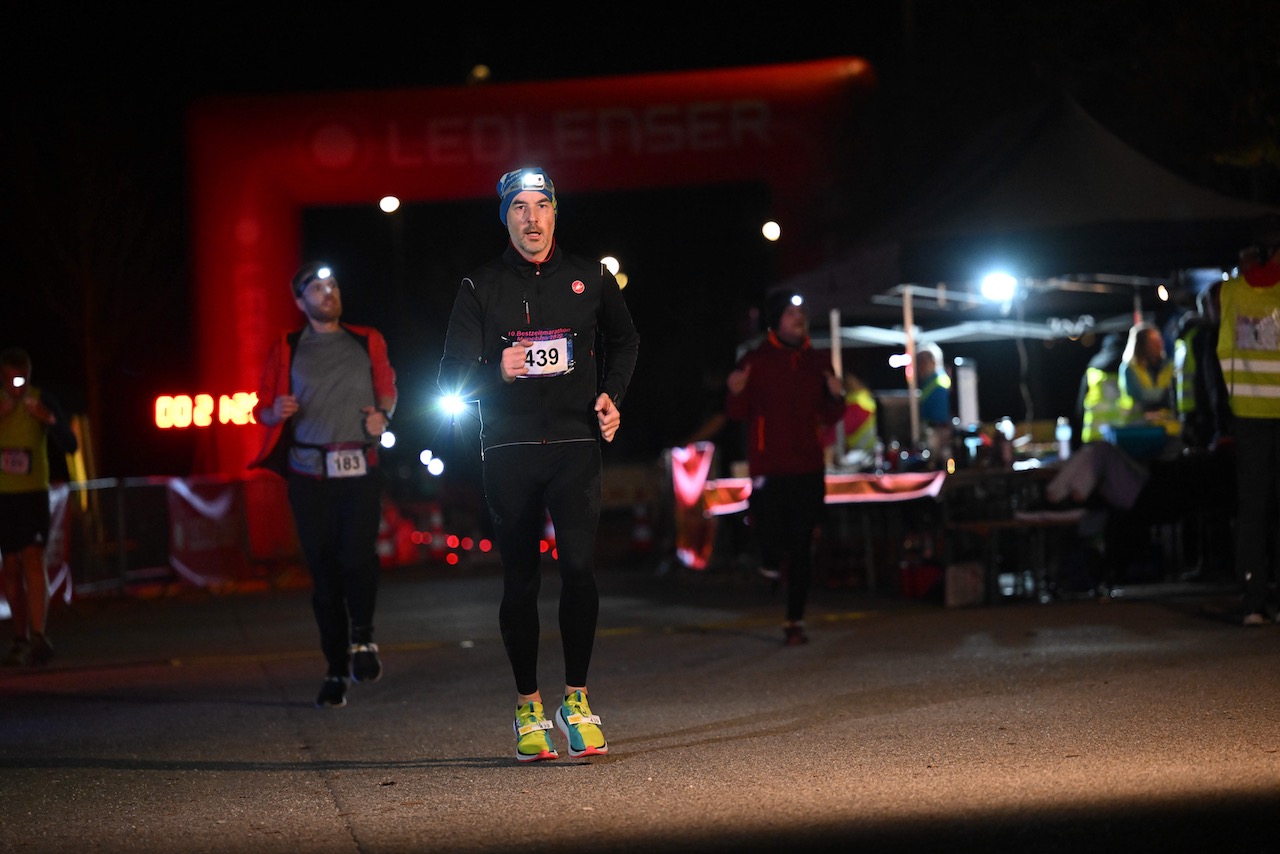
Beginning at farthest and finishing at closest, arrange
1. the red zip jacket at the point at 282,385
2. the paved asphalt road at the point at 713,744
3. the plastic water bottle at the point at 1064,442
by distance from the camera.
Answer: the plastic water bottle at the point at 1064,442 < the red zip jacket at the point at 282,385 < the paved asphalt road at the point at 713,744

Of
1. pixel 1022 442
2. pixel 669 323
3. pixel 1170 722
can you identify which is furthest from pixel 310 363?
pixel 669 323

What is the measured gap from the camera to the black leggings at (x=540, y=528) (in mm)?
6352

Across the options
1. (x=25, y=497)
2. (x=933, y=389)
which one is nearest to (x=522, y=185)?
(x=25, y=497)

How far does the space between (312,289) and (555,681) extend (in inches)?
93.0

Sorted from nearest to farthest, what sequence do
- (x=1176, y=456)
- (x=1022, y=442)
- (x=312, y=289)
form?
(x=312, y=289) → (x=1176, y=456) → (x=1022, y=442)

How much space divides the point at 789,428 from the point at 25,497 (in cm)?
493

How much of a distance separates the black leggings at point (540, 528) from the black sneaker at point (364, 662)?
2491 mm

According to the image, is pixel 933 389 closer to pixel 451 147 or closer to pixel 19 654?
pixel 451 147

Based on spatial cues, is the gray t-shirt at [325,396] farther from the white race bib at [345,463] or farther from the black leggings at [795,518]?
the black leggings at [795,518]

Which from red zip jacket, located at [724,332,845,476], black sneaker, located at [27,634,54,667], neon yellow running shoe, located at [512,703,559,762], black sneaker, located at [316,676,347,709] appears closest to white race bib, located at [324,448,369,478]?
black sneaker, located at [316,676,347,709]

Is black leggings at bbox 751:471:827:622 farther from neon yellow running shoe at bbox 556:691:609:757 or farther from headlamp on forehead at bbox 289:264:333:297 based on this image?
neon yellow running shoe at bbox 556:691:609:757

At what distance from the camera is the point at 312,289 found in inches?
338

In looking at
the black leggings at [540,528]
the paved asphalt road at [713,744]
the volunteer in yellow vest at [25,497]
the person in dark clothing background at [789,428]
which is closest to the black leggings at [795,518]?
the person in dark clothing background at [789,428]

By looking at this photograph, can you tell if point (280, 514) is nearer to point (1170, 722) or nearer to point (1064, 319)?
point (1064, 319)
